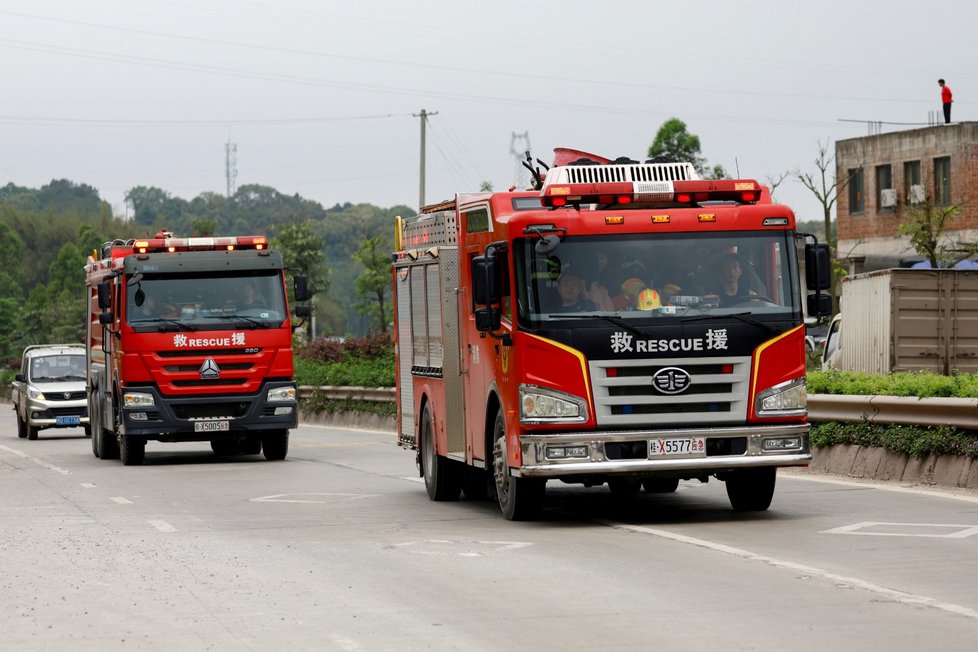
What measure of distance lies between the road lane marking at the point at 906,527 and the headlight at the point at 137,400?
42.7 feet

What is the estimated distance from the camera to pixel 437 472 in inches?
670

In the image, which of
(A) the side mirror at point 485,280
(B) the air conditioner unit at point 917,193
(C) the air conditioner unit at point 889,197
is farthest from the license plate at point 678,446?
(C) the air conditioner unit at point 889,197

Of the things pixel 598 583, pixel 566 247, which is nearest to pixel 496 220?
pixel 566 247

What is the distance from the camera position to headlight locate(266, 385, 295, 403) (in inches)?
981

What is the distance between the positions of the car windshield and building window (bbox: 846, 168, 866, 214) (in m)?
31.4

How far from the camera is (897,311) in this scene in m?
28.3

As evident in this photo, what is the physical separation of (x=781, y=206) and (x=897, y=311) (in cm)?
1461

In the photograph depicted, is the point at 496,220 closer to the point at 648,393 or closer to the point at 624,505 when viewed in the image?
→ the point at 648,393

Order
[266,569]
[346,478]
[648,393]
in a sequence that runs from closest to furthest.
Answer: [266,569], [648,393], [346,478]

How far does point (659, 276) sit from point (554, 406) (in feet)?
4.32

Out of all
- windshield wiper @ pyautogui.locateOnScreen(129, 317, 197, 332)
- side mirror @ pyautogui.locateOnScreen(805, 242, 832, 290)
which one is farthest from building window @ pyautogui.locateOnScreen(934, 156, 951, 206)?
side mirror @ pyautogui.locateOnScreen(805, 242, 832, 290)

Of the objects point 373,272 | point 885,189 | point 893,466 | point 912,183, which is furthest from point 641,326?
point 373,272

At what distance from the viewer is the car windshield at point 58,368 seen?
38844 mm

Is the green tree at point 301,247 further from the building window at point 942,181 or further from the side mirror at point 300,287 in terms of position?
the side mirror at point 300,287
